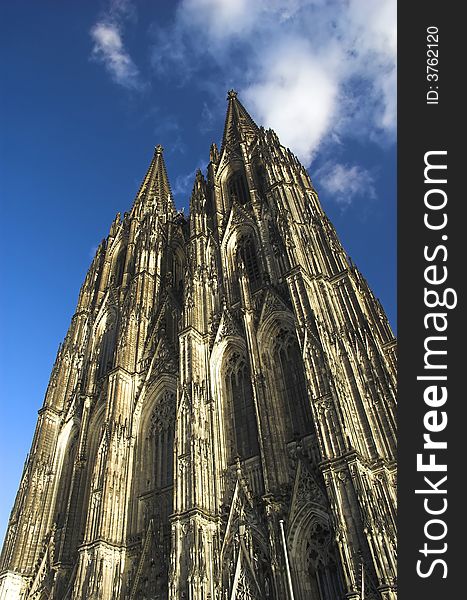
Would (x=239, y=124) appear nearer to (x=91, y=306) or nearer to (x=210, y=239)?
(x=210, y=239)

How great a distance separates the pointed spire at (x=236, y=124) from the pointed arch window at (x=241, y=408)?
20.5m

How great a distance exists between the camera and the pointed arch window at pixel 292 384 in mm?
20312

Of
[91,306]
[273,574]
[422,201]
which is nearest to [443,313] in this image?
[422,201]

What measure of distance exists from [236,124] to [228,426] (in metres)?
26.8

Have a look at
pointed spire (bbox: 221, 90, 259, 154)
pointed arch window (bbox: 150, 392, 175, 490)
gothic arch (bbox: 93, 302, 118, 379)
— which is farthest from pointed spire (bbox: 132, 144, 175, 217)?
pointed arch window (bbox: 150, 392, 175, 490)

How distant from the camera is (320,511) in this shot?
1698 centimetres

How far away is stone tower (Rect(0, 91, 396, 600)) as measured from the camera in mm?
17000

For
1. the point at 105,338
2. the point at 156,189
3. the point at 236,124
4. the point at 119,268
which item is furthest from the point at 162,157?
the point at 105,338

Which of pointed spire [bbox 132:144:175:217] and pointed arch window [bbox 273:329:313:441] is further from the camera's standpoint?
pointed spire [bbox 132:144:175:217]

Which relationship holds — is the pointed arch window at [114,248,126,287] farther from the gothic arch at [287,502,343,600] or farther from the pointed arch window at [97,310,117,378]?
the gothic arch at [287,502,343,600]

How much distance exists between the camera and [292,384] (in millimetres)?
21844

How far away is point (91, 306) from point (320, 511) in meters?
25.6

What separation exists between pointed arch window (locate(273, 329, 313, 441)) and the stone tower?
0.08 metres

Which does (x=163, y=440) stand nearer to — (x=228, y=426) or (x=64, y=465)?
(x=228, y=426)
